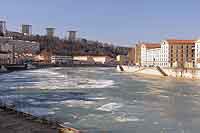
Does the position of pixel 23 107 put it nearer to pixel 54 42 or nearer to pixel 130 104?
pixel 130 104

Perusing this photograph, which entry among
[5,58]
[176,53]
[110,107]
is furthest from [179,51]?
[110,107]

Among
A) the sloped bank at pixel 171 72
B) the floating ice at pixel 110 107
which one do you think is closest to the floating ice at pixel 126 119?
the floating ice at pixel 110 107

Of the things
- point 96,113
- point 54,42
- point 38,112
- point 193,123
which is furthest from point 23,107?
point 54,42

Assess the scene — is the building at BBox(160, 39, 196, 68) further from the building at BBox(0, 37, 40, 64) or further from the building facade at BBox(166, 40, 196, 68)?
the building at BBox(0, 37, 40, 64)

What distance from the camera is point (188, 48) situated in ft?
221

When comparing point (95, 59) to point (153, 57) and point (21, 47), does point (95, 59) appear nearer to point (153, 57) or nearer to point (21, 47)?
point (21, 47)

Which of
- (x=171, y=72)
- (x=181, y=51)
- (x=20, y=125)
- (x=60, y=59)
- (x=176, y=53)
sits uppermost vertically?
(x=181, y=51)

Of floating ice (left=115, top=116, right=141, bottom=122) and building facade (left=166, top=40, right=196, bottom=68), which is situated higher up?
building facade (left=166, top=40, right=196, bottom=68)

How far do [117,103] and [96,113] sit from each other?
3.09 m

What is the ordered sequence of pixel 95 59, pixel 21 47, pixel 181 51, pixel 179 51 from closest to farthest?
pixel 181 51 < pixel 179 51 < pixel 21 47 < pixel 95 59

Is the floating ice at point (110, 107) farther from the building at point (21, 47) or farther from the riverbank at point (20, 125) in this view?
the building at point (21, 47)

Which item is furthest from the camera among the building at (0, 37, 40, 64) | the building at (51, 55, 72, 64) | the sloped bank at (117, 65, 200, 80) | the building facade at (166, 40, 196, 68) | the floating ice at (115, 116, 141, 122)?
the building at (51, 55, 72, 64)

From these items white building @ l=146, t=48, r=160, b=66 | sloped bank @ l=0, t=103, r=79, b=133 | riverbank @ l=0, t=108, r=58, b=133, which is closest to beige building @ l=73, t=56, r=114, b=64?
white building @ l=146, t=48, r=160, b=66

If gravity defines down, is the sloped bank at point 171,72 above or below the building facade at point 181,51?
below
